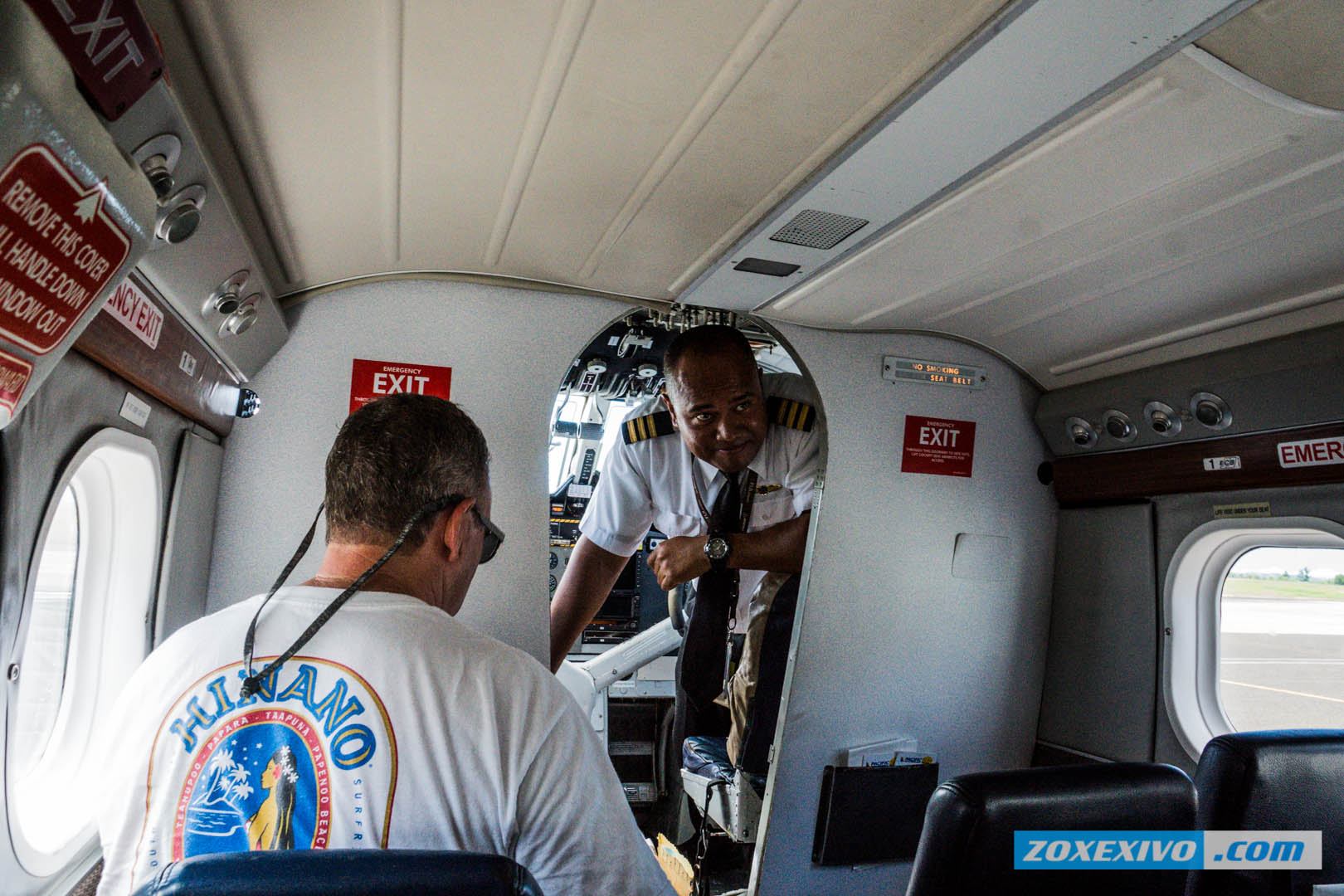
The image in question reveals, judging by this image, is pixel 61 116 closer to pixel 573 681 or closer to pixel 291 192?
pixel 291 192

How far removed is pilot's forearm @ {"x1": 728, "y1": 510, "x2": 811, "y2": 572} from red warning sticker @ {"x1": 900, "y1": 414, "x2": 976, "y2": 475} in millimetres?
535

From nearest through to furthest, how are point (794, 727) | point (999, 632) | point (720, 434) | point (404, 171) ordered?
point (404, 171)
point (720, 434)
point (794, 727)
point (999, 632)

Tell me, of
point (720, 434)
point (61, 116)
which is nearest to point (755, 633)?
point (720, 434)

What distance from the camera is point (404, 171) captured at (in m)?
2.21

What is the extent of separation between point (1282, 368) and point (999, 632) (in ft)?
5.41

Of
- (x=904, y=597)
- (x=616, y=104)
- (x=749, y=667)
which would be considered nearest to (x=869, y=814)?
(x=749, y=667)

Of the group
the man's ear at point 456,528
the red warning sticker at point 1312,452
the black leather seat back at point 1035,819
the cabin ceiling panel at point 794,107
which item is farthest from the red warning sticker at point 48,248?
the red warning sticker at point 1312,452

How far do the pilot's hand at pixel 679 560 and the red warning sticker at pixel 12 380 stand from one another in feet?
7.84

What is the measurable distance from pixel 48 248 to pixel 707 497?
2.78 meters

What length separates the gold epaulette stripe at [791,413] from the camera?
150 inches

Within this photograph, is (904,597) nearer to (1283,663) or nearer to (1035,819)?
(1283,663)

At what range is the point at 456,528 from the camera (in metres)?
1.73

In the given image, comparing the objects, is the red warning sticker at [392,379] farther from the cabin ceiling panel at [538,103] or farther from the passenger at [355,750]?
the passenger at [355,750]

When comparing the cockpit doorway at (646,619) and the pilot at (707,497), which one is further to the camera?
the cockpit doorway at (646,619)
